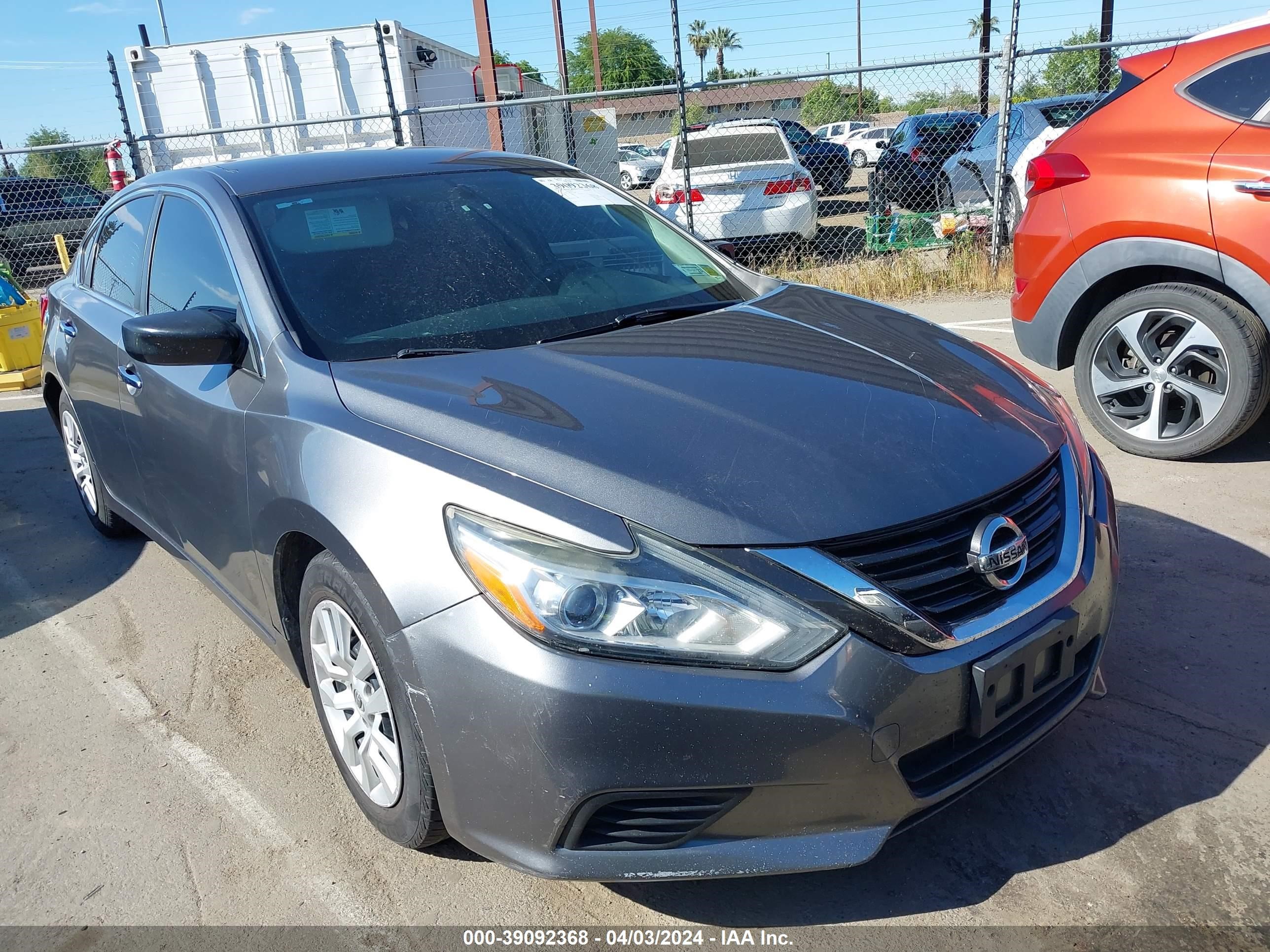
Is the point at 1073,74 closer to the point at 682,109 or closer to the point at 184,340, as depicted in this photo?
the point at 682,109

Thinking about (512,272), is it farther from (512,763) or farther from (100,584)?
(100,584)

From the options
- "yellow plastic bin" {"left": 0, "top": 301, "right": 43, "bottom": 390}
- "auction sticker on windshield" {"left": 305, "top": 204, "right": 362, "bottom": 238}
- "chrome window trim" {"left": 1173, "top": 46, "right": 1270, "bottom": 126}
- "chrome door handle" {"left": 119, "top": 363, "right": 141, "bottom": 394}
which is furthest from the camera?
"yellow plastic bin" {"left": 0, "top": 301, "right": 43, "bottom": 390}

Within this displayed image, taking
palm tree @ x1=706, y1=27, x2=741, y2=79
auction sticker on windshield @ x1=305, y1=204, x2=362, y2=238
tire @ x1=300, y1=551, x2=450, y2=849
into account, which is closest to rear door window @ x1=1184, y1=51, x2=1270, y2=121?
auction sticker on windshield @ x1=305, y1=204, x2=362, y2=238

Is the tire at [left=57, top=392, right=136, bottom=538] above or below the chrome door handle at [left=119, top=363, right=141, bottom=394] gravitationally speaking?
below

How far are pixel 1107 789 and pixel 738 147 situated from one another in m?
10.1

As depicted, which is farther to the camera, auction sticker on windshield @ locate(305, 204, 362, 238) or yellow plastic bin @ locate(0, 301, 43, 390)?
yellow plastic bin @ locate(0, 301, 43, 390)

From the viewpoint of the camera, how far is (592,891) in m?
2.23

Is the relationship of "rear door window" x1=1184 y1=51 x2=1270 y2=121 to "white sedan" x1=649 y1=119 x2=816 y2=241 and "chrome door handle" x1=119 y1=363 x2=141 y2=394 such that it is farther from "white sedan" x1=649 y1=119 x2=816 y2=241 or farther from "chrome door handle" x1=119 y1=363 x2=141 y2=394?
"white sedan" x1=649 y1=119 x2=816 y2=241

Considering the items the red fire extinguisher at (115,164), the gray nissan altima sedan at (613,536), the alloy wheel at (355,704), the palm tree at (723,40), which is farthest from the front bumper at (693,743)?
the palm tree at (723,40)

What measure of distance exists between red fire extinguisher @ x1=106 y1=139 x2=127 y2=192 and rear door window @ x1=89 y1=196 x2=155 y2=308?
8047mm

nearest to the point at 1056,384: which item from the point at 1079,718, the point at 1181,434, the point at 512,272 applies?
the point at 1181,434

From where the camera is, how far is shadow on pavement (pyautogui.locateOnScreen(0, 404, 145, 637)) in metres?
4.12

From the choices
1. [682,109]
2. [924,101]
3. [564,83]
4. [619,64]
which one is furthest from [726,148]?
[619,64]

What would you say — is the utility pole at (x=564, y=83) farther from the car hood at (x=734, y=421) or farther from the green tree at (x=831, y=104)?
the green tree at (x=831, y=104)
